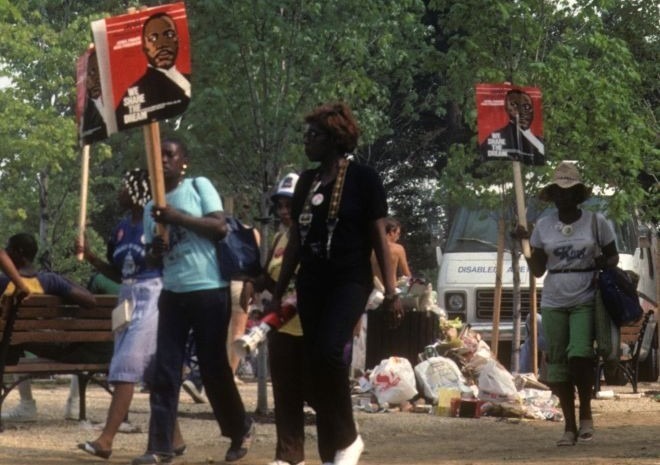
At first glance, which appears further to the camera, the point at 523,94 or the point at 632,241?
the point at 632,241

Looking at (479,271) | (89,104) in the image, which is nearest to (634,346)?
(479,271)

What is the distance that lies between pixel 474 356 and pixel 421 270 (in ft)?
99.0

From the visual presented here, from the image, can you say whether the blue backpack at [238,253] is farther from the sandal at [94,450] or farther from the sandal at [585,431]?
the sandal at [585,431]

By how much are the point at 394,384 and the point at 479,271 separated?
7229 millimetres

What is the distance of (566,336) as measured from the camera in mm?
12555

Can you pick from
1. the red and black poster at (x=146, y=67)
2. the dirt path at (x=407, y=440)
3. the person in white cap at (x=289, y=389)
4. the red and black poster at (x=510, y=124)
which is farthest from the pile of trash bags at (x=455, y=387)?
the person in white cap at (x=289, y=389)

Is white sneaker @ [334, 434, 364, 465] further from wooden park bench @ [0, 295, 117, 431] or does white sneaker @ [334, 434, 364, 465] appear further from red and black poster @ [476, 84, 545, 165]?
red and black poster @ [476, 84, 545, 165]

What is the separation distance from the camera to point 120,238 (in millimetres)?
11625

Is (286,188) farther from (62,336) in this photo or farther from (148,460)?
(62,336)

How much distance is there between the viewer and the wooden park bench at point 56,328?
12.9 metres

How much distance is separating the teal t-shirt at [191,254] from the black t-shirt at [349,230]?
38.9 inches

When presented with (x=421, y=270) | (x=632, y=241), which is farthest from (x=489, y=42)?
(x=421, y=270)

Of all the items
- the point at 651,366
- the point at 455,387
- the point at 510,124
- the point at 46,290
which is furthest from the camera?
the point at 651,366

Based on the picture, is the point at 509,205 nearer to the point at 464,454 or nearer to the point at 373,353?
the point at 373,353
